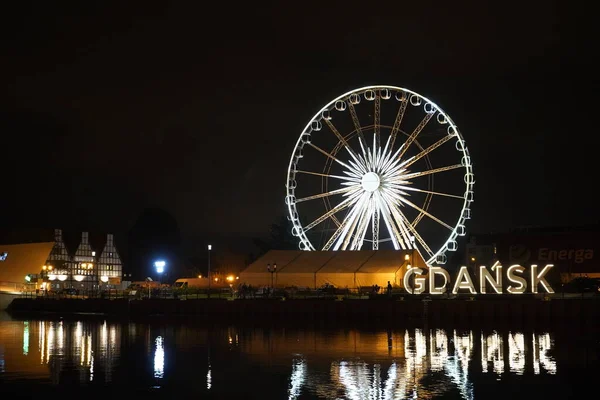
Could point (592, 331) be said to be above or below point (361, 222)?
below

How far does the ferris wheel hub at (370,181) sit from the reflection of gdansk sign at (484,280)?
656 centimetres

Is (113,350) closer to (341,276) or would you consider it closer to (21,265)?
(341,276)

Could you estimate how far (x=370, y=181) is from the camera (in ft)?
197

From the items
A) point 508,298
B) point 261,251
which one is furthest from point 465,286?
point 261,251

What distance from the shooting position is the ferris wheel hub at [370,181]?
5975cm

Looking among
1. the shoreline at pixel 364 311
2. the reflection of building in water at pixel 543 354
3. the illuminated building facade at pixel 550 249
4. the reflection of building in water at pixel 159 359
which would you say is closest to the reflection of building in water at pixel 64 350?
the reflection of building in water at pixel 159 359

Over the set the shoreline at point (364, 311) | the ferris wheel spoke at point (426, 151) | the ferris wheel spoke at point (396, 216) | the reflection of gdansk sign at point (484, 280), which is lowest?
the shoreline at point (364, 311)

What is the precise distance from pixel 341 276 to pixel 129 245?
297 feet

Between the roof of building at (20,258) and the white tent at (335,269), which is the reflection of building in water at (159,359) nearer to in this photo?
the white tent at (335,269)

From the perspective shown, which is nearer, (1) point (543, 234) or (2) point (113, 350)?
(2) point (113, 350)

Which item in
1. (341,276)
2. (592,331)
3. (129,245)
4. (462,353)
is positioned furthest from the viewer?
(129,245)

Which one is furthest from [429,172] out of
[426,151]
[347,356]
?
[347,356]

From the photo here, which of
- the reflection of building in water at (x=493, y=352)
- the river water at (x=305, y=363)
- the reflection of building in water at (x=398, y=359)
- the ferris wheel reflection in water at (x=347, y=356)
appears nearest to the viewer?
the river water at (x=305, y=363)

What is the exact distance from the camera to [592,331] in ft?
154
